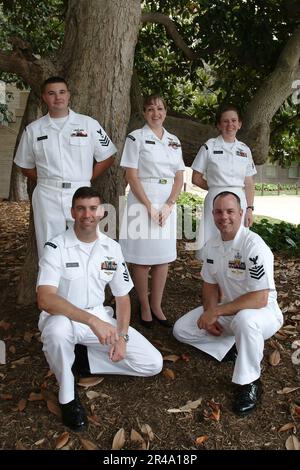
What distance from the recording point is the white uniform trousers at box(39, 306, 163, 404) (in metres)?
3.03

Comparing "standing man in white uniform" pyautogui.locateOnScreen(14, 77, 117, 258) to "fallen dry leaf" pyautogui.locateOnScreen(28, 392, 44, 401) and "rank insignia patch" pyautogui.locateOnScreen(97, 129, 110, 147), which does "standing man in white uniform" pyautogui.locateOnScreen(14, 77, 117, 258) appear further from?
"fallen dry leaf" pyautogui.locateOnScreen(28, 392, 44, 401)

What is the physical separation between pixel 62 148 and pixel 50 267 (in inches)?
46.0

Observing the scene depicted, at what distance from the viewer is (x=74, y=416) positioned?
3049 mm

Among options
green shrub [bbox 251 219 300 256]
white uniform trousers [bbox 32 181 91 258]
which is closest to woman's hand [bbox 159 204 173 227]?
white uniform trousers [bbox 32 181 91 258]

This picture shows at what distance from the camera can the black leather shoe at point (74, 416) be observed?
304 cm

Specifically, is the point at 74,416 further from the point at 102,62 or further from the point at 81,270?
the point at 102,62

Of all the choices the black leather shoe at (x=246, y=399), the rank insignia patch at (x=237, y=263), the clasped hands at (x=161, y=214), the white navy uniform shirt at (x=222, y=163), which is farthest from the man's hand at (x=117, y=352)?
the white navy uniform shirt at (x=222, y=163)

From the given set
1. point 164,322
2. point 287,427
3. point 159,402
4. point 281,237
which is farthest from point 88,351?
point 281,237

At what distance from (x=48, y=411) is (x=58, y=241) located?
108 cm

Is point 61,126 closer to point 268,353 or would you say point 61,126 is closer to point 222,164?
point 222,164

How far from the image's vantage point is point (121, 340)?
10.5ft

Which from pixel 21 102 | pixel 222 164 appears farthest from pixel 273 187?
pixel 222 164

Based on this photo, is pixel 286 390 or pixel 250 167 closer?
pixel 286 390

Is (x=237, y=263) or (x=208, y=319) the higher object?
(x=237, y=263)
